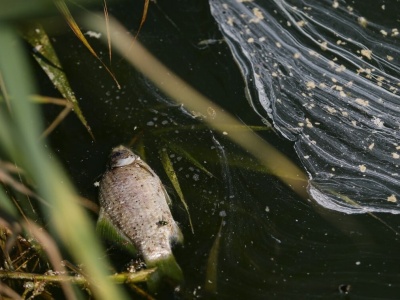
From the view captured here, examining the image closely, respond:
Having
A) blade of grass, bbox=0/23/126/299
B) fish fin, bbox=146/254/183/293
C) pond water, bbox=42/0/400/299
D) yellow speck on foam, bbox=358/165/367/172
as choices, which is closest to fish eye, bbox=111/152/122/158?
pond water, bbox=42/0/400/299

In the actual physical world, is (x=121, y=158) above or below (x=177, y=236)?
above

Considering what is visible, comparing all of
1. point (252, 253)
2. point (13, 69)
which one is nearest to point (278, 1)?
point (252, 253)

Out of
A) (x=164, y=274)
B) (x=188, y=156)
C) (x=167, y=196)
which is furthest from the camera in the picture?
(x=188, y=156)

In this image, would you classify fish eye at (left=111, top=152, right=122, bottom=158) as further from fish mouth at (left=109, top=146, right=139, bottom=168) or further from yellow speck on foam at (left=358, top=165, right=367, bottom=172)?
yellow speck on foam at (left=358, top=165, right=367, bottom=172)

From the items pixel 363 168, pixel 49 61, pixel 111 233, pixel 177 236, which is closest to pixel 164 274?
pixel 177 236

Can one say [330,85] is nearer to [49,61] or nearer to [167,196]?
[167,196]

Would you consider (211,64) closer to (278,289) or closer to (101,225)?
(101,225)
